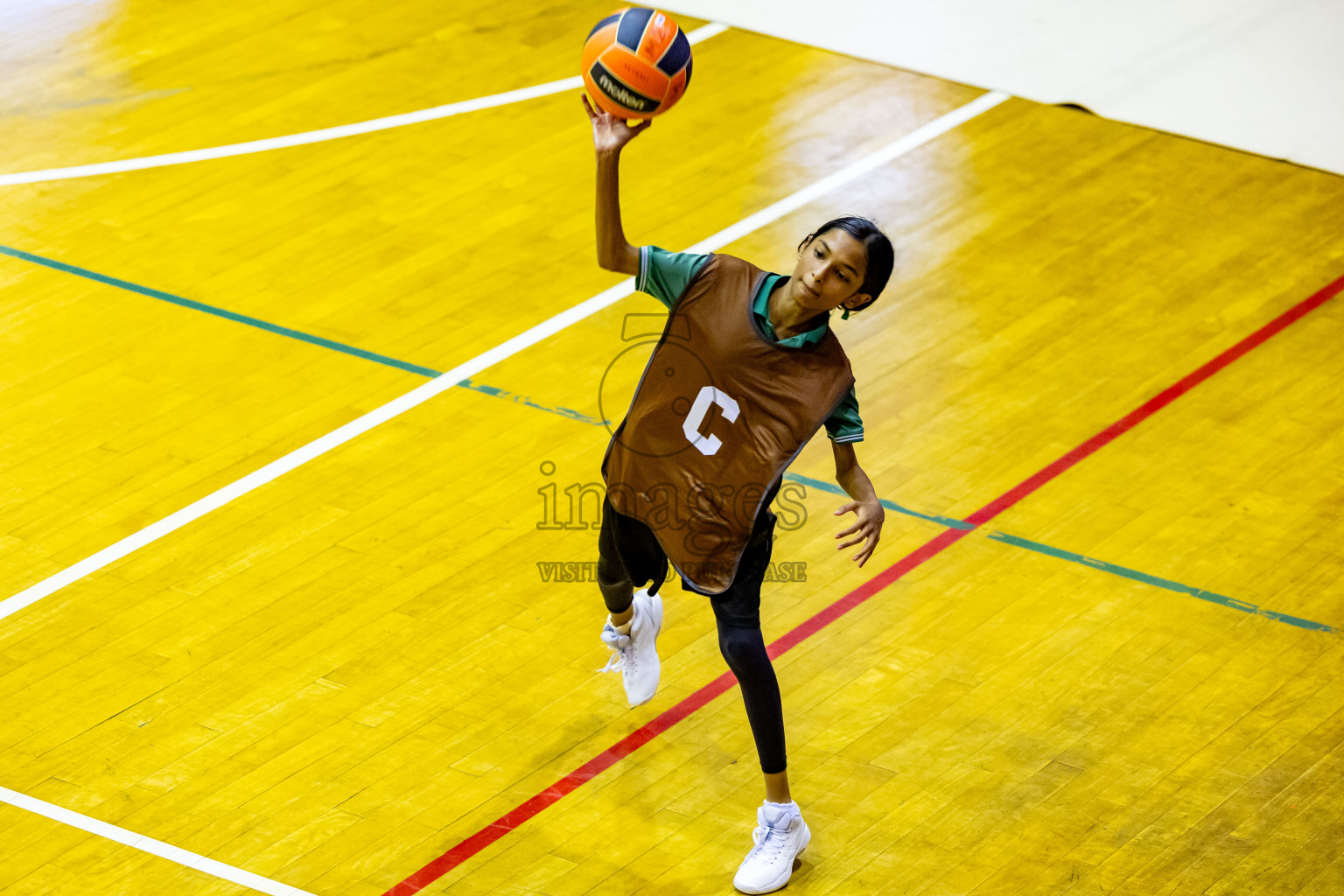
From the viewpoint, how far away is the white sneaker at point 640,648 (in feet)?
16.7

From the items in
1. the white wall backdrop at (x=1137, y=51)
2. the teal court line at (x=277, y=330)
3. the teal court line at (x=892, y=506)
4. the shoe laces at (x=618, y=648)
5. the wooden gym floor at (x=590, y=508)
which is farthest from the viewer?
the white wall backdrop at (x=1137, y=51)

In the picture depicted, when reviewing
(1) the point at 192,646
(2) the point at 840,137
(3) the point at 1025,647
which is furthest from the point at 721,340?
(2) the point at 840,137

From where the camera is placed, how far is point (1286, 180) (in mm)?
8812

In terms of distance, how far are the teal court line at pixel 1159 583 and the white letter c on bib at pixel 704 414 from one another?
2.17 meters

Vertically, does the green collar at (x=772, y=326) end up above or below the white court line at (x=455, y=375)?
above

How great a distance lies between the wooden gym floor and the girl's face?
5.43 ft

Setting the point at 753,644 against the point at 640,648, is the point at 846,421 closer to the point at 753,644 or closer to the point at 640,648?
the point at 753,644

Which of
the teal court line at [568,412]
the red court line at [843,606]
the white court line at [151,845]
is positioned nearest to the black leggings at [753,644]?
the red court line at [843,606]

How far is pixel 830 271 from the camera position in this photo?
4035 mm

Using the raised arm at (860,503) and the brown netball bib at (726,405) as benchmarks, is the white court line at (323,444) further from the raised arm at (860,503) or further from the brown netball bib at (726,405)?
the raised arm at (860,503)

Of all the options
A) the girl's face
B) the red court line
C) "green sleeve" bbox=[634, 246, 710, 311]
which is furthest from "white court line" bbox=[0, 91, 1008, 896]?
the girl's face

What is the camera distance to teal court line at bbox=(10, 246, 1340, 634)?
580 cm

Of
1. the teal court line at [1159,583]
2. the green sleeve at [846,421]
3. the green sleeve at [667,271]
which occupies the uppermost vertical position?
the green sleeve at [667,271]

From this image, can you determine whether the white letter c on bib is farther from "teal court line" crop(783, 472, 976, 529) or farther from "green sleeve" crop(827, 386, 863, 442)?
"teal court line" crop(783, 472, 976, 529)
